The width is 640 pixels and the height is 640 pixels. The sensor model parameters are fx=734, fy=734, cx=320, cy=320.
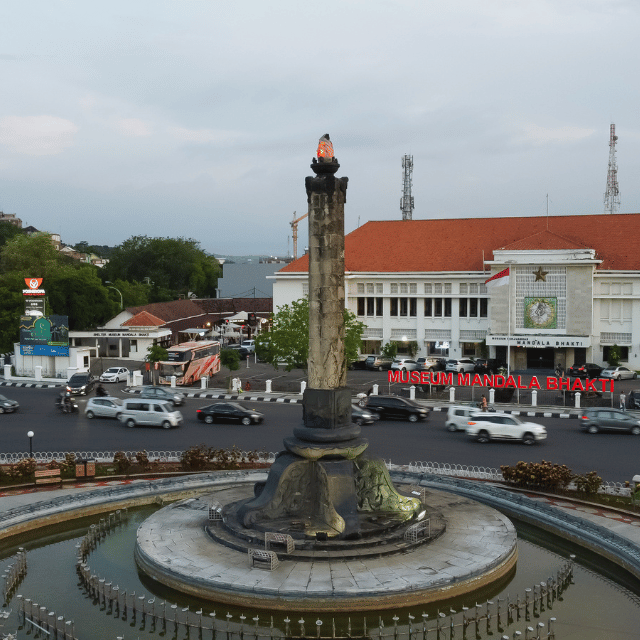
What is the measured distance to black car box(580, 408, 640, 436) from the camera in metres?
33.5

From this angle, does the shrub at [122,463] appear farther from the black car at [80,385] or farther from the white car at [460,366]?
the white car at [460,366]

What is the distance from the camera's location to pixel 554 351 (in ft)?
185

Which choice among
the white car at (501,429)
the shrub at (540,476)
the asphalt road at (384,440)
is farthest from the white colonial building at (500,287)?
the shrub at (540,476)

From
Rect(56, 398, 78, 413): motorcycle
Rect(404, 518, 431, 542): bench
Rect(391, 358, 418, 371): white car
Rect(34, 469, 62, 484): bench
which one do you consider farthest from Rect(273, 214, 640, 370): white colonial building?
Rect(34, 469, 62, 484): bench

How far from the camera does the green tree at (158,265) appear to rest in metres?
109

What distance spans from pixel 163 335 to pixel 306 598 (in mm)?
50384

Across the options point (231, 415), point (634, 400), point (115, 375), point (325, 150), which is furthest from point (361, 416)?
point (115, 375)

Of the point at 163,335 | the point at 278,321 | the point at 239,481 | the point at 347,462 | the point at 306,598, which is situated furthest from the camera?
the point at 163,335

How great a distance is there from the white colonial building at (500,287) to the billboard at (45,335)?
18.9 m

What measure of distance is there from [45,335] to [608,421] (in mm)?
38607

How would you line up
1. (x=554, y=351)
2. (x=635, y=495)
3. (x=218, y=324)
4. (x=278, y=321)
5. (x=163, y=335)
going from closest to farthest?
(x=635, y=495)
(x=278, y=321)
(x=554, y=351)
(x=163, y=335)
(x=218, y=324)

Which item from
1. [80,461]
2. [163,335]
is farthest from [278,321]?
[80,461]

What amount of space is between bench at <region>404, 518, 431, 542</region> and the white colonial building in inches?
1357

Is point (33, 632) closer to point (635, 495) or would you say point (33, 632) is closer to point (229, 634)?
point (229, 634)
